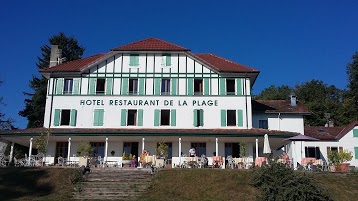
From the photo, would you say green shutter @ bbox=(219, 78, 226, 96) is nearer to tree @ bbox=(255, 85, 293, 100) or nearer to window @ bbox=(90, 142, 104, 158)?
window @ bbox=(90, 142, 104, 158)

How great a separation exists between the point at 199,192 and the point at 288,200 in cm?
466

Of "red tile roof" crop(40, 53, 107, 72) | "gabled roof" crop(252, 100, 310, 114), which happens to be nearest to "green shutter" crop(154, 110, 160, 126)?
"red tile roof" crop(40, 53, 107, 72)

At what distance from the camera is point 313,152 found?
123 ft

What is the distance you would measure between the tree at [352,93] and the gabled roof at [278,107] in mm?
19030

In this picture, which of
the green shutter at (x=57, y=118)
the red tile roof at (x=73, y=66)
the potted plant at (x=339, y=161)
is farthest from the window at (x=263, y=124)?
the green shutter at (x=57, y=118)

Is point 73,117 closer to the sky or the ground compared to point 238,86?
closer to the ground

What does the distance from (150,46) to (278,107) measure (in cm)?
1254

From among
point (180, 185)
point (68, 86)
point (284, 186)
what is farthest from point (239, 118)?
point (68, 86)

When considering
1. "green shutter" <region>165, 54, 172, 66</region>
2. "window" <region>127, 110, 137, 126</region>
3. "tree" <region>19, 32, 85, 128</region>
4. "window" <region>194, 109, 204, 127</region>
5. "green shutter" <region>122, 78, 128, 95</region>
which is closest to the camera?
"window" <region>194, 109, 204, 127</region>

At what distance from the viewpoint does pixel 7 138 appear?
30828 mm

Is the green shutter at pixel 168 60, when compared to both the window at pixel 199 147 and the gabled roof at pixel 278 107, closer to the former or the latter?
the window at pixel 199 147

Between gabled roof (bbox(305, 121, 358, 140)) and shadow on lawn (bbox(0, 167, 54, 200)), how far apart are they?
24.5m

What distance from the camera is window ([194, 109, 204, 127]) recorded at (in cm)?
3178

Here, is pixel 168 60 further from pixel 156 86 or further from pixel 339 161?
pixel 339 161
